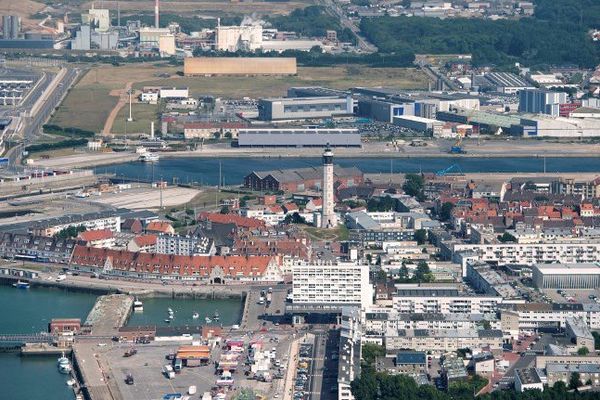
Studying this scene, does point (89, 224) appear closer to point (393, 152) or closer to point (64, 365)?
point (64, 365)

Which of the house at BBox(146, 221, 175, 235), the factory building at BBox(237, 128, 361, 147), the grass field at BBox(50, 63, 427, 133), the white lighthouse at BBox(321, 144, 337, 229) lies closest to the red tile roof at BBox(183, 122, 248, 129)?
the factory building at BBox(237, 128, 361, 147)

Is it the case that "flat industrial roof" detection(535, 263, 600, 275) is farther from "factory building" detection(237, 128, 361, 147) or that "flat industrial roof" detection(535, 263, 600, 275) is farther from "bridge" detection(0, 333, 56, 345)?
"factory building" detection(237, 128, 361, 147)

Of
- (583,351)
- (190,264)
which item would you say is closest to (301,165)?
(190,264)

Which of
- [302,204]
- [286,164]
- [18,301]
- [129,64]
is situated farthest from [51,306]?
[129,64]

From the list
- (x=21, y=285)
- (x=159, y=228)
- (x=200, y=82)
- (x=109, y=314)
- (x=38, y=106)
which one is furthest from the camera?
(x=200, y=82)

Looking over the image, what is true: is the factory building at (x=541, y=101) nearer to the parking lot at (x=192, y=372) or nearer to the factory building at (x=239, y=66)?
the factory building at (x=239, y=66)

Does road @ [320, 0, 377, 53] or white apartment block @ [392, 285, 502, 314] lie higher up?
road @ [320, 0, 377, 53]
